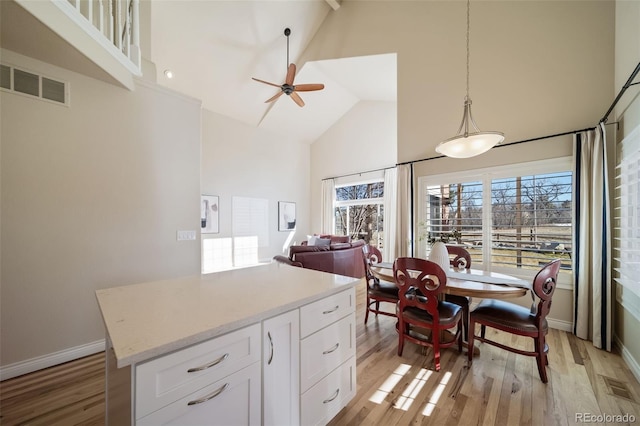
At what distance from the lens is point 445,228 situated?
381 cm

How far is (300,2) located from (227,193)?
412 centimetres

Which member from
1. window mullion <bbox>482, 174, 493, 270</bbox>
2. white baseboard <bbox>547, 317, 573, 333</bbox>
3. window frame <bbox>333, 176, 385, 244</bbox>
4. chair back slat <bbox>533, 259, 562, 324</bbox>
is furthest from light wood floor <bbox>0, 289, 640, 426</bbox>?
window frame <bbox>333, 176, 385, 244</bbox>

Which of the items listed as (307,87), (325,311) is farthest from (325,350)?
(307,87)

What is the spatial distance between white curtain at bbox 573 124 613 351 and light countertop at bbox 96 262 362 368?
9.05 ft

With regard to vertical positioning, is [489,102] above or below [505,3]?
below

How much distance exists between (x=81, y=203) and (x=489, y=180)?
15.4 feet

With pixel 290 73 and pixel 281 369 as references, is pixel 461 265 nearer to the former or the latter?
pixel 281 369

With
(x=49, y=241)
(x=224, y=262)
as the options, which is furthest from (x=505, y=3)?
(x=224, y=262)

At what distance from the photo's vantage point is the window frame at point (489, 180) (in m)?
2.85

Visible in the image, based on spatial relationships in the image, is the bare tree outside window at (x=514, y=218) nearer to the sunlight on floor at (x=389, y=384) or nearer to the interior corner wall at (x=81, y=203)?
the sunlight on floor at (x=389, y=384)

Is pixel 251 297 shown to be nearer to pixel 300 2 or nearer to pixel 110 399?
pixel 110 399

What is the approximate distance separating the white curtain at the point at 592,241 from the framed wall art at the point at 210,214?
19.9 feet

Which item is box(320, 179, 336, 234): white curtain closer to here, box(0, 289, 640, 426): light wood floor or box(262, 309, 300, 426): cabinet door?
box(0, 289, 640, 426): light wood floor

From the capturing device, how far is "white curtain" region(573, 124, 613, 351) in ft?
7.95
